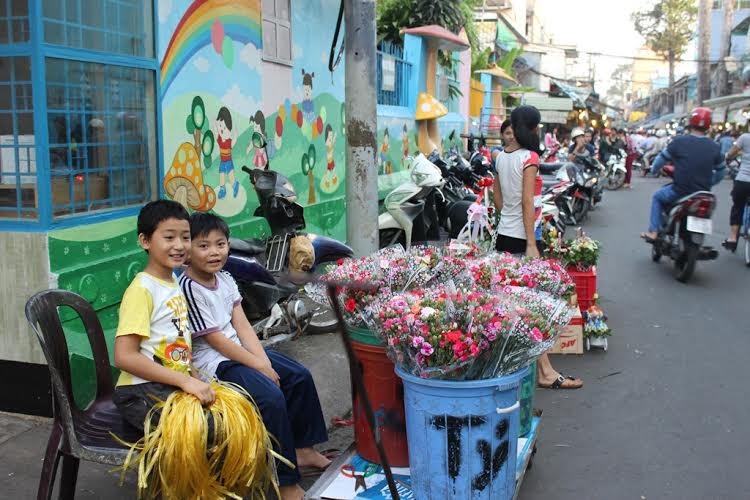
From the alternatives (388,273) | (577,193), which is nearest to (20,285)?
(388,273)

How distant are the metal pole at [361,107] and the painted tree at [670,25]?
5549 centimetres

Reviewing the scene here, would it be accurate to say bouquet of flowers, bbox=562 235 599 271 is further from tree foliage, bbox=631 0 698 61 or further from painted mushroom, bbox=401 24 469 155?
tree foliage, bbox=631 0 698 61

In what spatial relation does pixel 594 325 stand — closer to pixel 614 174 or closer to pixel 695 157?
pixel 695 157

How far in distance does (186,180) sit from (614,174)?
18836 millimetres

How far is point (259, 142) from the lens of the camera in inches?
257

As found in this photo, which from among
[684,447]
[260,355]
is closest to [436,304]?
[260,355]

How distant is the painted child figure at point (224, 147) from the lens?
5.79 m

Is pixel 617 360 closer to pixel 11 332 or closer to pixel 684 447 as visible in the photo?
pixel 684 447

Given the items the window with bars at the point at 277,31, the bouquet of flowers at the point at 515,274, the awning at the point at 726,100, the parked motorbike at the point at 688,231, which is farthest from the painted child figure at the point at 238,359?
the awning at the point at 726,100

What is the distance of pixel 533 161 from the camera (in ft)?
16.5

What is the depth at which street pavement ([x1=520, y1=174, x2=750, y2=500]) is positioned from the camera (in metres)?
3.73

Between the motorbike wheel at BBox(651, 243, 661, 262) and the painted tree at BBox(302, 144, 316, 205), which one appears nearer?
the painted tree at BBox(302, 144, 316, 205)

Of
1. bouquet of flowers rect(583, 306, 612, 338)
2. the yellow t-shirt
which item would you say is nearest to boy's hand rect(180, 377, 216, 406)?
the yellow t-shirt

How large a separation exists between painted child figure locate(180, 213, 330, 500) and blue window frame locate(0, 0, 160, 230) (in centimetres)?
117
